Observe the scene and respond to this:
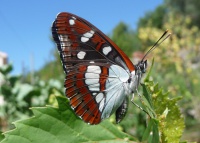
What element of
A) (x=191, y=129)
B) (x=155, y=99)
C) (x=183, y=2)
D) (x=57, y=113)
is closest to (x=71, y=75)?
(x=57, y=113)

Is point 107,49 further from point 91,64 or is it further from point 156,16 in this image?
point 156,16

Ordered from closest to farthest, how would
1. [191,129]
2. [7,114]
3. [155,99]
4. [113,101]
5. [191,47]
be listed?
[155,99]
[113,101]
[7,114]
[191,47]
[191,129]

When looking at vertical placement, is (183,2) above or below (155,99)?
above

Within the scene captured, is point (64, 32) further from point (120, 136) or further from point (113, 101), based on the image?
point (120, 136)

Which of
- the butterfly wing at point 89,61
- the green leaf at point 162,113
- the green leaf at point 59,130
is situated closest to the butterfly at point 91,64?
the butterfly wing at point 89,61

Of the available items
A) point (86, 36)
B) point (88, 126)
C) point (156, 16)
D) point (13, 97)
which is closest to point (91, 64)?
point (86, 36)

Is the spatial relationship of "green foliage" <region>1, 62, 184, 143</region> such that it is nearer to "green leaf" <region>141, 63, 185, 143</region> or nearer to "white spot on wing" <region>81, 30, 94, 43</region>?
"green leaf" <region>141, 63, 185, 143</region>
